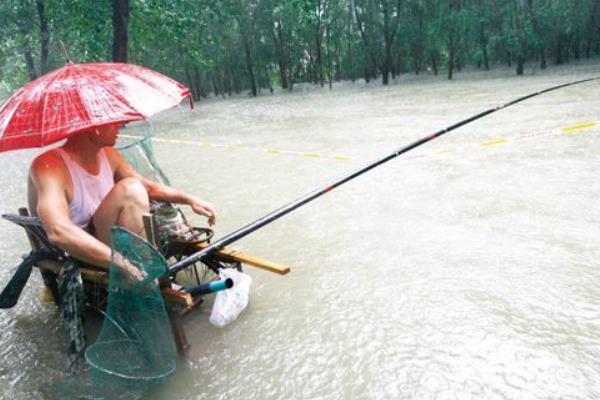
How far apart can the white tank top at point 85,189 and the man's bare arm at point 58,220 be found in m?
0.11

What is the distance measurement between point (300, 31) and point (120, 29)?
57.3 ft

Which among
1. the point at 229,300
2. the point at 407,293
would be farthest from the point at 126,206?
the point at 407,293

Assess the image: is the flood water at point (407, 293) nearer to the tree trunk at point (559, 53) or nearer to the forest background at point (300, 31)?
the forest background at point (300, 31)

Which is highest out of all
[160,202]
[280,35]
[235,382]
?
[280,35]

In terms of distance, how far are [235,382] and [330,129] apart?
25.1 feet

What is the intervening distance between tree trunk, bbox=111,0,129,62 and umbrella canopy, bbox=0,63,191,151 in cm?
1136

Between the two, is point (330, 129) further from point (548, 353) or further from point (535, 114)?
point (548, 353)

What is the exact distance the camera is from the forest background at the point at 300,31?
535 inches

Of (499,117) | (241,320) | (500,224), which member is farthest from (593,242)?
(499,117)

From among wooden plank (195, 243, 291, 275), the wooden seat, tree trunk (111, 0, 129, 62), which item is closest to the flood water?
the wooden seat

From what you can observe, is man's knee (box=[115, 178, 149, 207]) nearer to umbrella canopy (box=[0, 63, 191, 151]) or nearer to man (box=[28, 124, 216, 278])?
man (box=[28, 124, 216, 278])

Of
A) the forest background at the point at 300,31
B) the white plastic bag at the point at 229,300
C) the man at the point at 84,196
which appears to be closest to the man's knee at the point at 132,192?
the man at the point at 84,196

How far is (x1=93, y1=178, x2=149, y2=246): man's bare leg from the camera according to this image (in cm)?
226

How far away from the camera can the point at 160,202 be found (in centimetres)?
285
